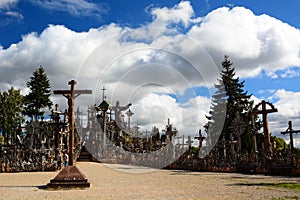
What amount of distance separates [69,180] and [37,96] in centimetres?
3797

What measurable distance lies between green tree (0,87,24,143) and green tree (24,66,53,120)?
3.26 meters

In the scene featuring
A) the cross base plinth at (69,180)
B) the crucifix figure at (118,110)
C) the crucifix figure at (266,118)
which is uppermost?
the crucifix figure at (118,110)

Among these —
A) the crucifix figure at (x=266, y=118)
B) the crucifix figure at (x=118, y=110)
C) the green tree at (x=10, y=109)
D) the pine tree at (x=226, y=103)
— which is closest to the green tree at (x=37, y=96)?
the green tree at (x=10, y=109)

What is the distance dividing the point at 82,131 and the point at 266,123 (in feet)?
82.9

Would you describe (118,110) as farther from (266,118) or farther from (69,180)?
(69,180)

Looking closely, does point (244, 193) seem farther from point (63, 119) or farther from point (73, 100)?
point (63, 119)

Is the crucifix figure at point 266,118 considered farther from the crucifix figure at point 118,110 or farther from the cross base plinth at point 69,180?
the crucifix figure at point 118,110

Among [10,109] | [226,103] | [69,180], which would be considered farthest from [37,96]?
[69,180]

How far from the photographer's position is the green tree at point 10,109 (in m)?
50.2

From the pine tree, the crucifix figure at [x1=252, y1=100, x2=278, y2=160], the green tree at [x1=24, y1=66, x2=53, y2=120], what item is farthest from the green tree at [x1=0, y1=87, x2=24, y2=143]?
the crucifix figure at [x1=252, y1=100, x2=278, y2=160]

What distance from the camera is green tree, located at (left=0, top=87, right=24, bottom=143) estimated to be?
165ft

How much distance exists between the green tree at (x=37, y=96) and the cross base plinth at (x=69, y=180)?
36832mm

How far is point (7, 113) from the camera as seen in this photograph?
5091 cm

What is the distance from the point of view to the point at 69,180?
13.3 m
